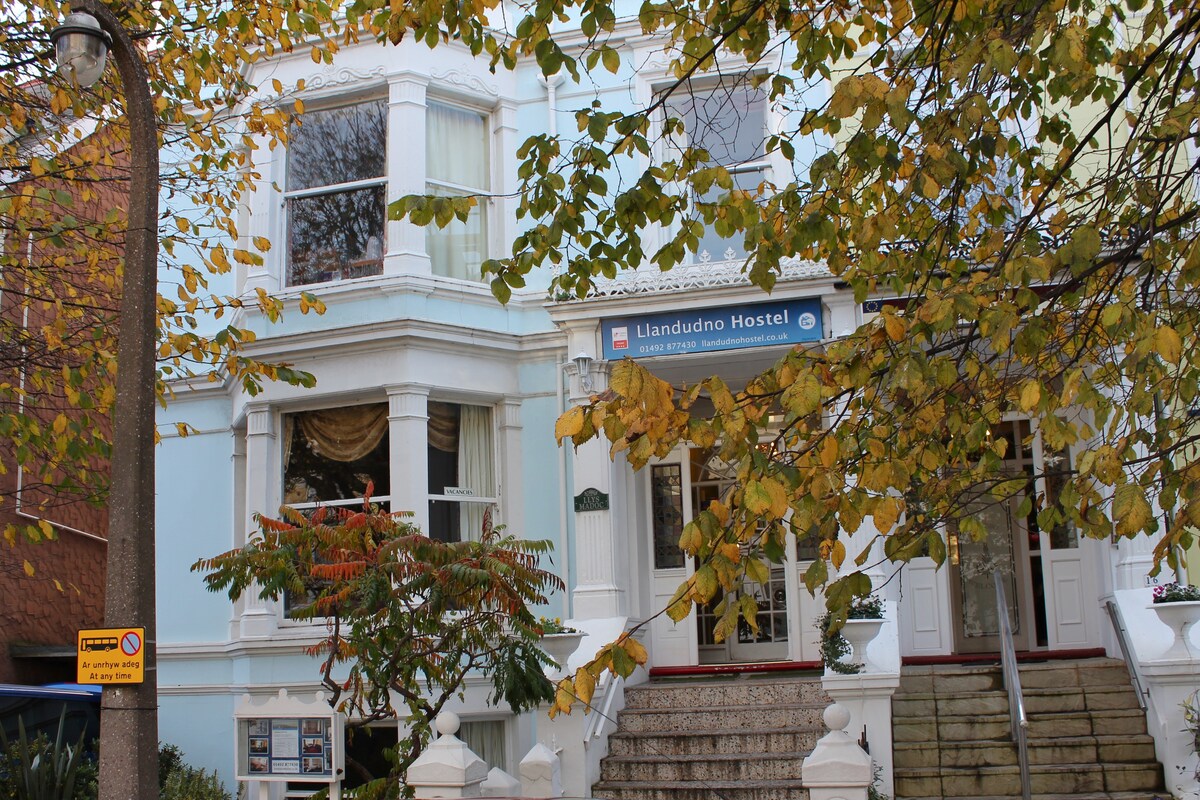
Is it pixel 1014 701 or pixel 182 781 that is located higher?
pixel 1014 701

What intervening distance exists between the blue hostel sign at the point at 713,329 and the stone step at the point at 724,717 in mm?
3453

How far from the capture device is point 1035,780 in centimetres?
992

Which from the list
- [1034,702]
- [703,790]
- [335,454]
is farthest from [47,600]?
[1034,702]

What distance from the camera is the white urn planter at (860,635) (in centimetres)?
1033

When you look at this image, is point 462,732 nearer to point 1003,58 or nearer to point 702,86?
point 702,86

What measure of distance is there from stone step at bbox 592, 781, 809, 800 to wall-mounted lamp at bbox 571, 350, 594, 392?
3.93 meters

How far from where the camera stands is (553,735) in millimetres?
10633

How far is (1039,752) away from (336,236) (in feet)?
29.7

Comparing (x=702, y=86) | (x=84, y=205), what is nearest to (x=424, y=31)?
(x=702, y=86)

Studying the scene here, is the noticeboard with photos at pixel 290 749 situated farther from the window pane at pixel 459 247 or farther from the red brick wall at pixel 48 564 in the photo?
the window pane at pixel 459 247

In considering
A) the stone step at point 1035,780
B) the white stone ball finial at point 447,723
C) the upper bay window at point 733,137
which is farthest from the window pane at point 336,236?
the stone step at point 1035,780

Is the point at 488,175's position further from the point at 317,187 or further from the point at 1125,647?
the point at 1125,647

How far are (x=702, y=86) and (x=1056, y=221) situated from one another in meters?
7.55

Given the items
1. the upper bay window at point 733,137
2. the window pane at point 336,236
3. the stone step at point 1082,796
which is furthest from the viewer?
the window pane at point 336,236
